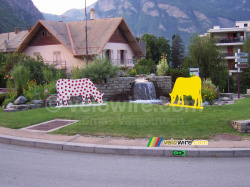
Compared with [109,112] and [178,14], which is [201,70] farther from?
[178,14]

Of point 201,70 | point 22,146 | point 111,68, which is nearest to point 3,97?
point 111,68

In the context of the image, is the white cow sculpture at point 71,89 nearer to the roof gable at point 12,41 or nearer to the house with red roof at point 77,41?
the house with red roof at point 77,41

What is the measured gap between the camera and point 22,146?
29.9 feet

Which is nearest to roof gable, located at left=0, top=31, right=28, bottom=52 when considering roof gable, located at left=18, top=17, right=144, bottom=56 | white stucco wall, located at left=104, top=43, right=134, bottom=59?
A: roof gable, located at left=18, top=17, right=144, bottom=56

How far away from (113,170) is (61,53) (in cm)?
3288

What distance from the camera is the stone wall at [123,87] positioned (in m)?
19.7

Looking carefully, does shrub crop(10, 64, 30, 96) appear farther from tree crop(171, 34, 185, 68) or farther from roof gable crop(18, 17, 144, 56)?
tree crop(171, 34, 185, 68)

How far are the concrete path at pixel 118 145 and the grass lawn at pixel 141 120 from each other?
1.61 feet

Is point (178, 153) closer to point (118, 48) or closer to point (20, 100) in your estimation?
point (20, 100)

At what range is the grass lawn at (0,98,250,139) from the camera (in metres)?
9.53

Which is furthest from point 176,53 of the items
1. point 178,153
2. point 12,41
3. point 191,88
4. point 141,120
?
point 178,153

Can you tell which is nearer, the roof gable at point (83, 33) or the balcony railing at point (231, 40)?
the roof gable at point (83, 33)

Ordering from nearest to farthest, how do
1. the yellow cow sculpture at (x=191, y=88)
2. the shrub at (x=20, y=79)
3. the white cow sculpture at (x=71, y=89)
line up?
the yellow cow sculpture at (x=191, y=88) < the white cow sculpture at (x=71, y=89) < the shrub at (x=20, y=79)

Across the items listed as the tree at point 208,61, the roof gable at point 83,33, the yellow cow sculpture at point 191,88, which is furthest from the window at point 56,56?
the yellow cow sculpture at point 191,88
